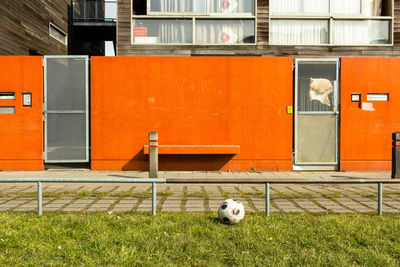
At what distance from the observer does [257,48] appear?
11234 millimetres

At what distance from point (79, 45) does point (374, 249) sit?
2215cm

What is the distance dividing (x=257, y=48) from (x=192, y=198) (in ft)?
23.2

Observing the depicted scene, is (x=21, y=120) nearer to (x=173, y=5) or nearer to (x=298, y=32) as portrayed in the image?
(x=173, y=5)

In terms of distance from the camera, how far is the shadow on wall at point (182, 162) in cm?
964

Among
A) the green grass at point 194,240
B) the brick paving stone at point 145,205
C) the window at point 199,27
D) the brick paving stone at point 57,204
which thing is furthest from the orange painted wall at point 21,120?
the green grass at point 194,240

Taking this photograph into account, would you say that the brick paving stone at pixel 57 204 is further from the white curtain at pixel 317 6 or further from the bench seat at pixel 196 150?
the white curtain at pixel 317 6

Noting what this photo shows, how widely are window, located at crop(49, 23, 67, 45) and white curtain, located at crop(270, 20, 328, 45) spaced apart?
511 inches

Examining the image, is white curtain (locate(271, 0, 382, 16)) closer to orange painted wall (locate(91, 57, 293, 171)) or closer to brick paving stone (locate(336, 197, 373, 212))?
orange painted wall (locate(91, 57, 293, 171))

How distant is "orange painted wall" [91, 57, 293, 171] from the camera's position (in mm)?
9641

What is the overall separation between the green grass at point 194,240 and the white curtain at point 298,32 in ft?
27.0

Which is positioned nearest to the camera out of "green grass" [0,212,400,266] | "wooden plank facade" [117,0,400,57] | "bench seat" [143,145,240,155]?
"green grass" [0,212,400,266]

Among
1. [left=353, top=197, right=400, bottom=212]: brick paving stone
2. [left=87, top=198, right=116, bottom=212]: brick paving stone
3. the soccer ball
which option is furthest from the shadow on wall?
the soccer ball

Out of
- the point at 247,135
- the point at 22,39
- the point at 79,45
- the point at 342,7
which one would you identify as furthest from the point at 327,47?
the point at 79,45

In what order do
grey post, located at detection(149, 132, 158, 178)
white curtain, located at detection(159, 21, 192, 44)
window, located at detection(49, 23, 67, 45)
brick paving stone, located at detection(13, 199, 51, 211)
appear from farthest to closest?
window, located at detection(49, 23, 67, 45) < white curtain, located at detection(159, 21, 192, 44) < grey post, located at detection(149, 132, 158, 178) < brick paving stone, located at detection(13, 199, 51, 211)
